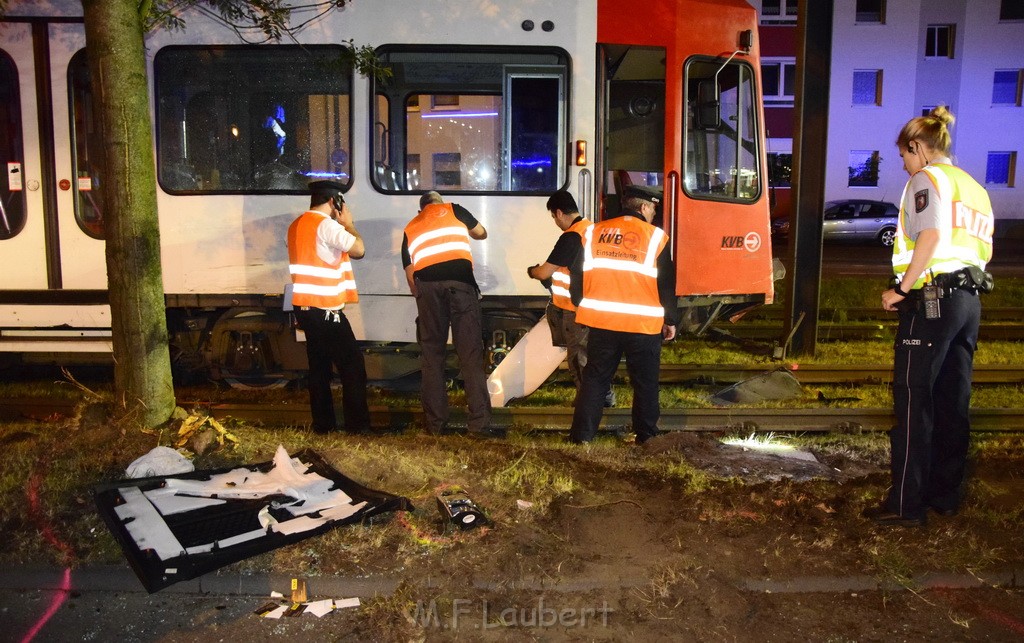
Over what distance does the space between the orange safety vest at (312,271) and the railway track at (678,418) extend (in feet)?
3.67

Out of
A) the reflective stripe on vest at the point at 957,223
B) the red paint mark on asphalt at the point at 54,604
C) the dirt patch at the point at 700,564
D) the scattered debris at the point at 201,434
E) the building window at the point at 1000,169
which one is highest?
the building window at the point at 1000,169

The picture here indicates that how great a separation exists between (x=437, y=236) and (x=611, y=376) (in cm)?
150

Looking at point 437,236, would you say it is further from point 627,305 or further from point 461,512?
point 461,512

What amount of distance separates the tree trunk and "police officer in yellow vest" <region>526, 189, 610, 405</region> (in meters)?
2.55

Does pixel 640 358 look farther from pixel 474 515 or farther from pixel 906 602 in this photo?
pixel 906 602

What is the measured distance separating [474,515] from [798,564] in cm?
153

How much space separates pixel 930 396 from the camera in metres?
3.84

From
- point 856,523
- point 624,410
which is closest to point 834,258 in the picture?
point 624,410

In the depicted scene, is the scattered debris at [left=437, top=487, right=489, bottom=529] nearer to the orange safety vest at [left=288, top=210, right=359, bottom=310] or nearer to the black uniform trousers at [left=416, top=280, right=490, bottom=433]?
the black uniform trousers at [left=416, top=280, right=490, bottom=433]

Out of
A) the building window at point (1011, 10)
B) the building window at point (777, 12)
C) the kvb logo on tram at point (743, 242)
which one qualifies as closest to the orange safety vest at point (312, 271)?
the kvb logo on tram at point (743, 242)

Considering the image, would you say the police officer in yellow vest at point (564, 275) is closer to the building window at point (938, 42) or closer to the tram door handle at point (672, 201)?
the tram door handle at point (672, 201)

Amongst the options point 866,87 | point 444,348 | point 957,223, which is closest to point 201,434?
point 444,348

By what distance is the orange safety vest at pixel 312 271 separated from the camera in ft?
17.9

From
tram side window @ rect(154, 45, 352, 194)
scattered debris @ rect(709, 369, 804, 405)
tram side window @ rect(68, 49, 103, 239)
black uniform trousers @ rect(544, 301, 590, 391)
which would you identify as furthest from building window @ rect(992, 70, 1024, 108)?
tram side window @ rect(68, 49, 103, 239)
